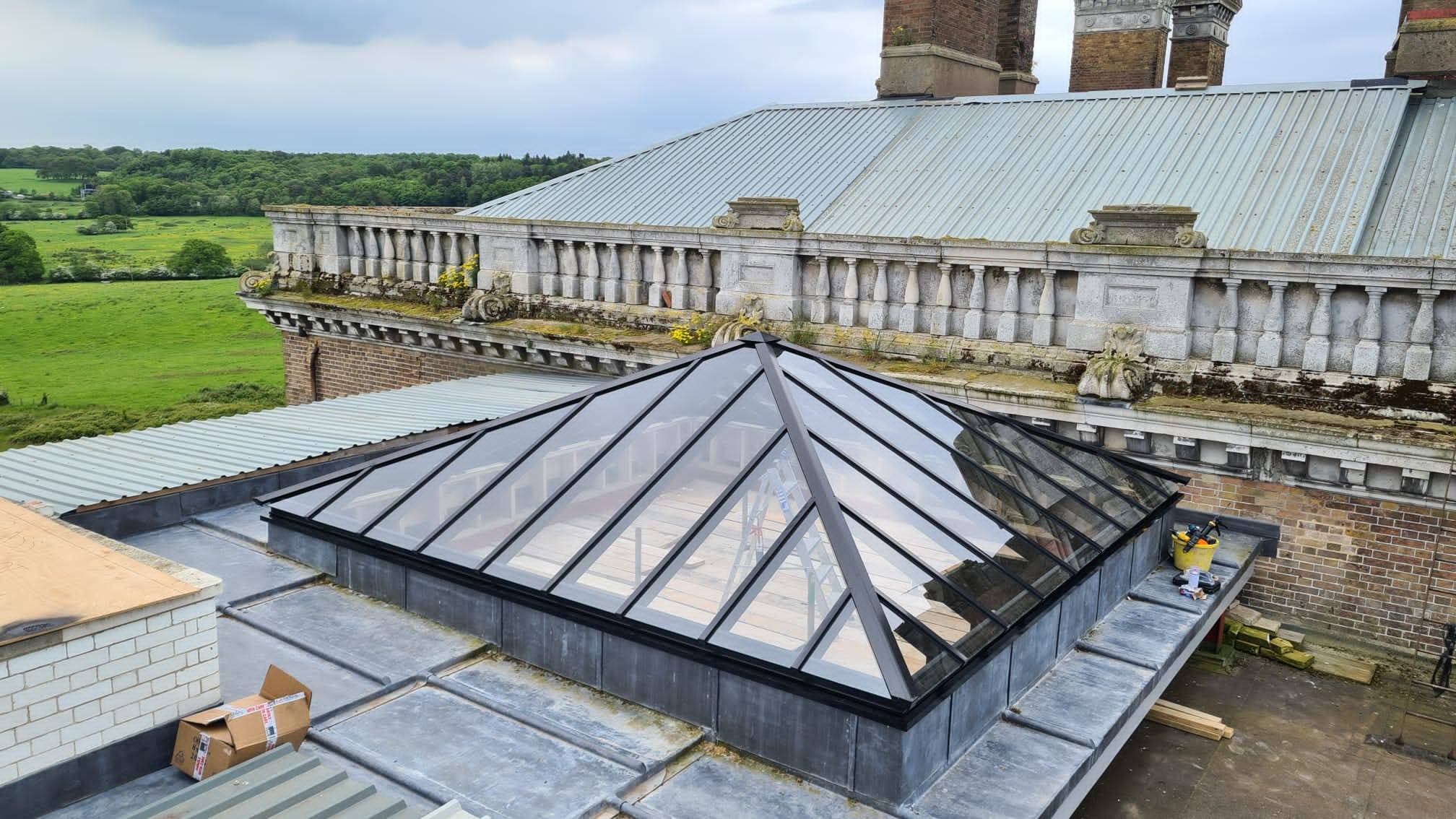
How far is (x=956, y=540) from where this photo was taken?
775 centimetres

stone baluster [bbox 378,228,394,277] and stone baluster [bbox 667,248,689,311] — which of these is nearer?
stone baluster [bbox 667,248,689,311]

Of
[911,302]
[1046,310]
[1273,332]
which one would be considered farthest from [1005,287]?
[1273,332]

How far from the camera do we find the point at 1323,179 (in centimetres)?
1616

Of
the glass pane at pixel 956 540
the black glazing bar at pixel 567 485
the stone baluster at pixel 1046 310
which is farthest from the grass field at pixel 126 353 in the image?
the glass pane at pixel 956 540

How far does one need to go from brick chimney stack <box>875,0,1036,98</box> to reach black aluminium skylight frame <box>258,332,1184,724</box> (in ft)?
45.5

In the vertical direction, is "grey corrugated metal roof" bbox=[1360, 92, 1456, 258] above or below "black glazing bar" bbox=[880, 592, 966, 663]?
above

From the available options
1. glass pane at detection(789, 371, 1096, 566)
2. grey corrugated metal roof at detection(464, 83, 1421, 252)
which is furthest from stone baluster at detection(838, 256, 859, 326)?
glass pane at detection(789, 371, 1096, 566)

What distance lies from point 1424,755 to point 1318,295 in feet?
17.1

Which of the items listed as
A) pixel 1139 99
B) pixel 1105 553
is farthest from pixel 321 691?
pixel 1139 99

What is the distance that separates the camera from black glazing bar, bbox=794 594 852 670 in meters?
6.49

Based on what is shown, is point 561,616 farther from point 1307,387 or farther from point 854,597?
point 1307,387

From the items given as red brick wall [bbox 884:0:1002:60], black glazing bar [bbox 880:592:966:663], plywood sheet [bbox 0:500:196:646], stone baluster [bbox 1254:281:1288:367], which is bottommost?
black glazing bar [bbox 880:592:966:663]

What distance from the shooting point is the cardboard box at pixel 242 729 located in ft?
20.5

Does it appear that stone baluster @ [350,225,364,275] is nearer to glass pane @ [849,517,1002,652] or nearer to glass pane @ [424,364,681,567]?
glass pane @ [424,364,681,567]
